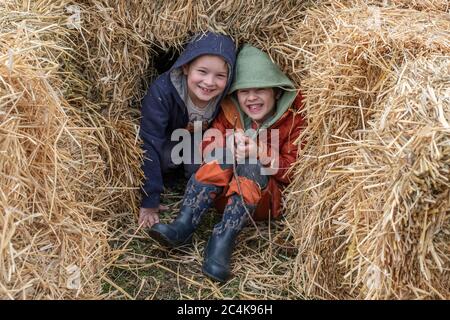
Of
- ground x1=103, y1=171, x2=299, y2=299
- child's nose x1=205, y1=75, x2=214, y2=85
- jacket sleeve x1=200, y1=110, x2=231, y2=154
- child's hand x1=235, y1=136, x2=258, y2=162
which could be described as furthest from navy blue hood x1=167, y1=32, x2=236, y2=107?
ground x1=103, y1=171, x2=299, y2=299

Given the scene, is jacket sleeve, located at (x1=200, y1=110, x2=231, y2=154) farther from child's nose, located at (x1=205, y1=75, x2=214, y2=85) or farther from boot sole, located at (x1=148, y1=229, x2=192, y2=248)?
boot sole, located at (x1=148, y1=229, x2=192, y2=248)

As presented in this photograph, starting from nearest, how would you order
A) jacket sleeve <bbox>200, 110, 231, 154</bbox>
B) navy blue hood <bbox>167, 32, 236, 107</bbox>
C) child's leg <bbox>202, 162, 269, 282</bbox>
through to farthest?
child's leg <bbox>202, 162, 269, 282</bbox> → navy blue hood <bbox>167, 32, 236, 107</bbox> → jacket sleeve <bbox>200, 110, 231, 154</bbox>

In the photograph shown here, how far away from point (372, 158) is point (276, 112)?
1.19 meters

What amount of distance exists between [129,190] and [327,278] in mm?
1256

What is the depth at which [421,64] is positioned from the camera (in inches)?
110

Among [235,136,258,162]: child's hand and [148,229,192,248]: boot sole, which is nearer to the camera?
[148,229,192,248]: boot sole

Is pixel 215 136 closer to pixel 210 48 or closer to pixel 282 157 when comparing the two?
pixel 282 157

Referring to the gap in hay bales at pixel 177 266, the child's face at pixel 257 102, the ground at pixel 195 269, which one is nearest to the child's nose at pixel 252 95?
the child's face at pixel 257 102

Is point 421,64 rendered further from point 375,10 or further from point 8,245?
point 8,245

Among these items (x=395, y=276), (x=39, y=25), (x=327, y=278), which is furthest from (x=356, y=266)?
(x=39, y=25)

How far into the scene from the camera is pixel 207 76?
3.62m

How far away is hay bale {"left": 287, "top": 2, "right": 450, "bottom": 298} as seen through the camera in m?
2.36

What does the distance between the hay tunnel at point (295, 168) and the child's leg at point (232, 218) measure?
0.09 m

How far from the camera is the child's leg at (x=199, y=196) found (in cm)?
341
